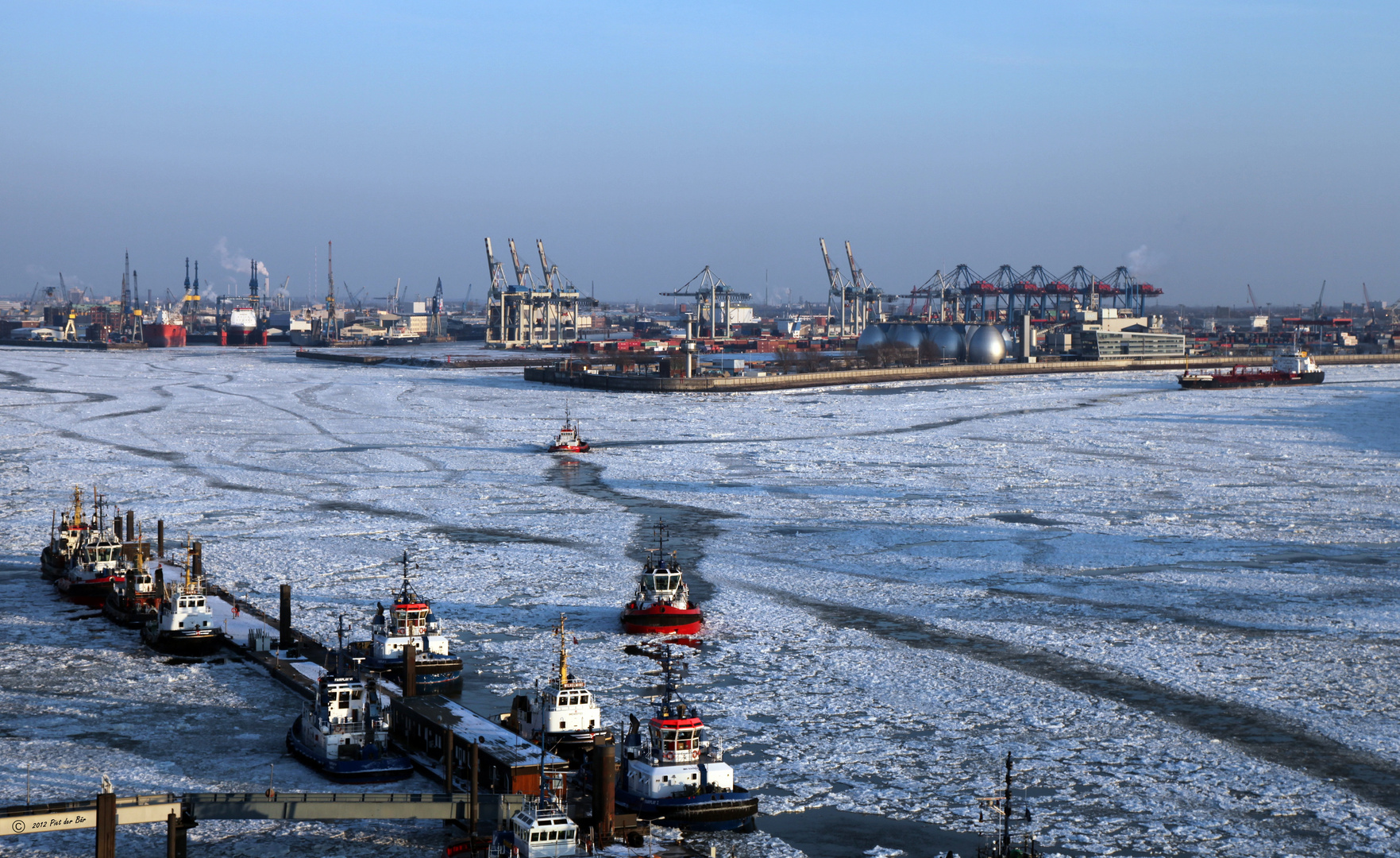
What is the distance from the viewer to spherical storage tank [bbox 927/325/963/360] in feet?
341

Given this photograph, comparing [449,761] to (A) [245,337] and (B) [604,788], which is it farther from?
(A) [245,337]

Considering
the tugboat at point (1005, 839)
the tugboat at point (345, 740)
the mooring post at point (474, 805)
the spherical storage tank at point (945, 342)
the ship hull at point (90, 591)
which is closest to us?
the tugboat at point (1005, 839)

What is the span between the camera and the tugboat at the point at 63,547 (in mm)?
23094

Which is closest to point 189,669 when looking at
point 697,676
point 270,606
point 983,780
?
point 270,606

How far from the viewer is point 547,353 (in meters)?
120

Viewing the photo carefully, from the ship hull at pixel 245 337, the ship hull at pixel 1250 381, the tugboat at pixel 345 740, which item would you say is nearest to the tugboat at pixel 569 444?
the tugboat at pixel 345 740

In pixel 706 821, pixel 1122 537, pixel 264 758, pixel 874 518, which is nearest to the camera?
pixel 706 821

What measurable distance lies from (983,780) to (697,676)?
→ 15.3 feet

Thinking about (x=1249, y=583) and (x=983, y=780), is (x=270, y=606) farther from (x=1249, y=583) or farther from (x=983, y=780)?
(x=1249, y=583)

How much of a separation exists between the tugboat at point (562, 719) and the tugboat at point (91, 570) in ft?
34.1

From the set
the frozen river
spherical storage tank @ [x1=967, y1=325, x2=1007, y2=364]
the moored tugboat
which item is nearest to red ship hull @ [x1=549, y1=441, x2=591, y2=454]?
the frozen river

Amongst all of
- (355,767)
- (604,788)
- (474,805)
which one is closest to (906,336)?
(355,767)

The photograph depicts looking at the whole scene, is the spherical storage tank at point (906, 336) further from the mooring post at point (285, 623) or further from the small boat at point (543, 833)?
the small boat at point (543, 833)

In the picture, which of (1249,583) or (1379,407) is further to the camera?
(1379,407)
